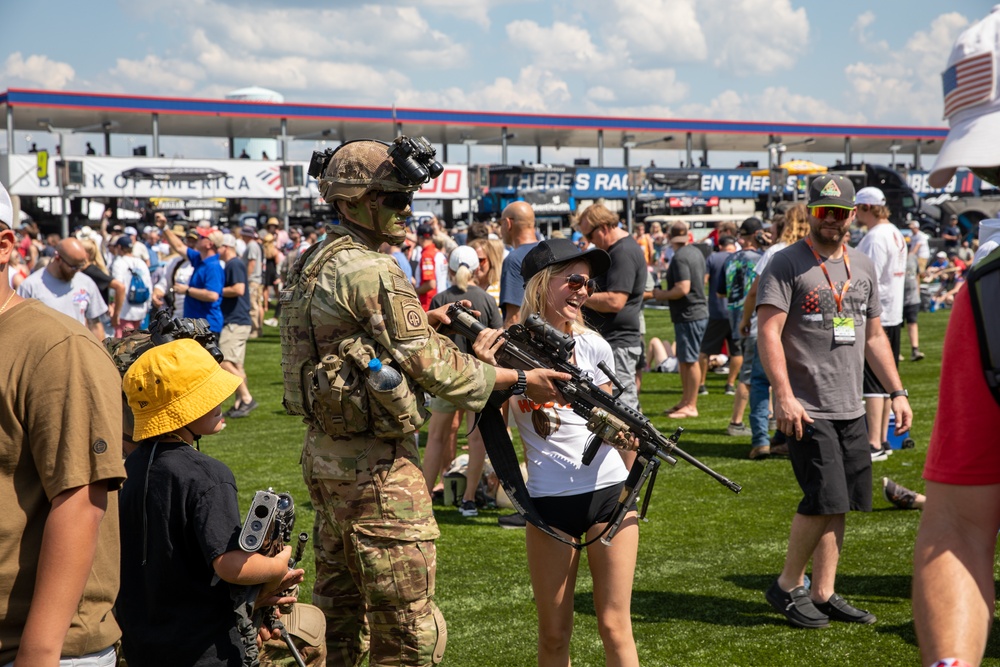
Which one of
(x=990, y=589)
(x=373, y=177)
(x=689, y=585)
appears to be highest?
(x=373, y=177)

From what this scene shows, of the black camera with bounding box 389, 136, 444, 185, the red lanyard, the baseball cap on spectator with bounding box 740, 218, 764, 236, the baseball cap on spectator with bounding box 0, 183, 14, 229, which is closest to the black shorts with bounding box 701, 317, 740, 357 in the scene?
the baseball cap on spectator with bounding box 740, 218, 764, 236

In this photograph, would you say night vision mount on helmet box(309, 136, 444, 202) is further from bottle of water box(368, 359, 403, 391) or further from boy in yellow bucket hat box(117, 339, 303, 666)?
boy in yellow bucket hat box(117, 339, 303, 666)

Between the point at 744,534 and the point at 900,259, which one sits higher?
the point at 900,259

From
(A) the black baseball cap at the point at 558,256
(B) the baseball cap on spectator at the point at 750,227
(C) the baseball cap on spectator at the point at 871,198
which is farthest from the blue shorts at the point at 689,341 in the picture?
→ (A) the black baseball cap at the point at 558,256

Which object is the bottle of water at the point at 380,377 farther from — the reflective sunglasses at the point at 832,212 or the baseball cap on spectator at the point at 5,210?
the reflective sunglasses at the point at 832,212

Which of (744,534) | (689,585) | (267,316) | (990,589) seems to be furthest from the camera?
(267,316)

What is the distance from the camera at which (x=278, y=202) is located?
4166 centimetres

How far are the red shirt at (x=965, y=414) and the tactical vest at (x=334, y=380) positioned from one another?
1943 mm

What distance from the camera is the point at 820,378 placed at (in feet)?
16.9

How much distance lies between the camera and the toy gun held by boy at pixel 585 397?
12.4 feet

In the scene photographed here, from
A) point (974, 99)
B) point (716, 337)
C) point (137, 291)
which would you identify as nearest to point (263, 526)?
point (974, 99)

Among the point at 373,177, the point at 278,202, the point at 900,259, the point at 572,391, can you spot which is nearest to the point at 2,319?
the point at 373,177

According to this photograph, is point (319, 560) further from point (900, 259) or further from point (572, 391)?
point (900, 259)

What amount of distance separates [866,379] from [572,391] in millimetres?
5112
